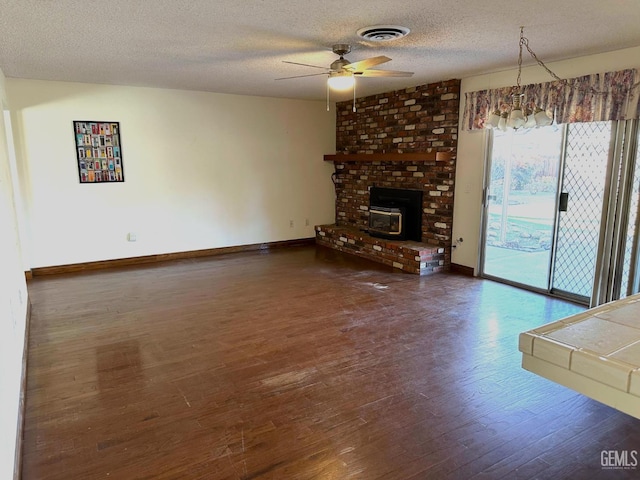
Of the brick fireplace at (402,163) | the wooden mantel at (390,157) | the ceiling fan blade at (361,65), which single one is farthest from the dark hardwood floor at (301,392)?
the ceiling fan blade at (361,65)

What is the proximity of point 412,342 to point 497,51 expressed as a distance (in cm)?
268

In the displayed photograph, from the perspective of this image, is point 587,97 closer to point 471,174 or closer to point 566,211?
point 566,211

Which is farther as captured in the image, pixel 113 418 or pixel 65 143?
pixel 65 143

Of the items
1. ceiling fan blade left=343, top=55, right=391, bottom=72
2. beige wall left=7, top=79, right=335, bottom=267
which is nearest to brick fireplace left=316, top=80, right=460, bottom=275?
beige wall left=7, top=79, right=335, bottom=267

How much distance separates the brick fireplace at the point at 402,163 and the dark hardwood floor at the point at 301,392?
4.03 ft

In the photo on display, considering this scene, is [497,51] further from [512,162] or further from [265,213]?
[265,213]

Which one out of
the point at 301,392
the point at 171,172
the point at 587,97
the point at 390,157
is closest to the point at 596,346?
the point at 301,392

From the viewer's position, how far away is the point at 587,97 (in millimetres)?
4039

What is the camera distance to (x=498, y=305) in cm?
429

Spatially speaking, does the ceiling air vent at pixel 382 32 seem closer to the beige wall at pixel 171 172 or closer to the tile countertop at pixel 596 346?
the tile countertop at pixel 596 346

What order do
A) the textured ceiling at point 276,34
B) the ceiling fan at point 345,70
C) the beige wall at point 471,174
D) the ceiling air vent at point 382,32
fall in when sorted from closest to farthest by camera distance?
1. the textured ceiling at point 276,34
2. the ceiling air vent at point 382,32
3. the ceiling fan at point 345,70
4. the beige wall at point 471,174

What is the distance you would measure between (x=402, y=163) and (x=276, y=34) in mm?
3283

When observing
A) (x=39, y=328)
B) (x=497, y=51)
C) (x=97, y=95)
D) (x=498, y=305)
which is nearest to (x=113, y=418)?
(x=39, y=328)

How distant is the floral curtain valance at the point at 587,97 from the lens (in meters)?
3.76
